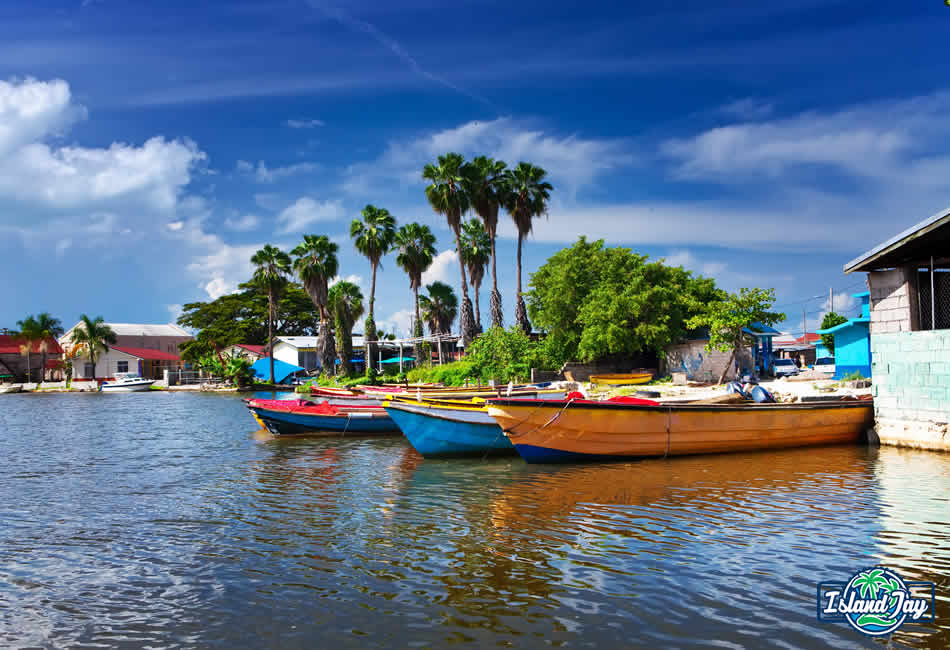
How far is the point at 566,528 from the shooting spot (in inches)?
358

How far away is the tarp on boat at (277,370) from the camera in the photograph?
60.3 meters

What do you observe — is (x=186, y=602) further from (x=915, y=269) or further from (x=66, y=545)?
(x=915, y=269)

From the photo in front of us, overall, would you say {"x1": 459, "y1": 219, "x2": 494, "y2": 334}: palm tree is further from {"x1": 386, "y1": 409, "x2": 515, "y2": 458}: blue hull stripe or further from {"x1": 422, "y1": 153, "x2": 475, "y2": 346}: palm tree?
{"x1": 386, "y1": 409, "x2": 515, "y2": 458}: blue hull stripe

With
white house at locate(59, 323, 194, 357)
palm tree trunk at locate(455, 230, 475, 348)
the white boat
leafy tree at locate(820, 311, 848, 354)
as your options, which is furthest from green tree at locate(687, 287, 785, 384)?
white house at locate(59, 323, 194, 357)

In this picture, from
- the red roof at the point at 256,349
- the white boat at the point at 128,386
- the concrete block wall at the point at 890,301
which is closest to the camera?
the concrete block wall at the point at 890,301

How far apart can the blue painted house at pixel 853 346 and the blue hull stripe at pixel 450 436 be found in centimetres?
1766

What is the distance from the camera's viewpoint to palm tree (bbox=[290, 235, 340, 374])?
179 ft

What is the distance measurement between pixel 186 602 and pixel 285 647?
1.78 metres

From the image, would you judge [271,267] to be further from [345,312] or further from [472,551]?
[472,551]

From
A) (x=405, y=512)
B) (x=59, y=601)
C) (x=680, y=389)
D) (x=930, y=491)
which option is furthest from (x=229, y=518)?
(x=680, y=389)

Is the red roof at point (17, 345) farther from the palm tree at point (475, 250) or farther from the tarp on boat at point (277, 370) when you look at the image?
the palm tree at point (475, 250)

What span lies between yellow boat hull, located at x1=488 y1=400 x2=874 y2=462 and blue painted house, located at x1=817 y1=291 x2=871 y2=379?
10955 mm

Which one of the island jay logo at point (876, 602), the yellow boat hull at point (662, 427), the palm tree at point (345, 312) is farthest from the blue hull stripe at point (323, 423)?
the palm tree at point (345, 312)

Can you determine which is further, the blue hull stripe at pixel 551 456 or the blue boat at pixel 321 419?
the blue boat at pixel 321 419
